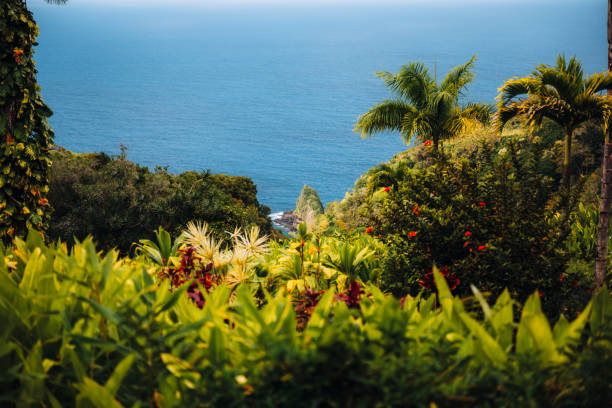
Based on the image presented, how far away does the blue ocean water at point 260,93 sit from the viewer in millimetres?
89875

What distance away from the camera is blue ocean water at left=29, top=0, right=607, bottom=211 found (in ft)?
295

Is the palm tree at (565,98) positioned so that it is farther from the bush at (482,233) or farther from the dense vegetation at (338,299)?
the bush at (482,233)

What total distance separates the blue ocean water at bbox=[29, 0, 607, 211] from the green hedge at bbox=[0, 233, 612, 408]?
236 feet

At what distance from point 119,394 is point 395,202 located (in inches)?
140

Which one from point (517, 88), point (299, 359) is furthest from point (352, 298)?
Answer: point (517, 88)

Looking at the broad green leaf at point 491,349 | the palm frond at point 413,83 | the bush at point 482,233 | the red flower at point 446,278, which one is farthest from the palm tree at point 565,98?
the broad green leaf at point 491,349

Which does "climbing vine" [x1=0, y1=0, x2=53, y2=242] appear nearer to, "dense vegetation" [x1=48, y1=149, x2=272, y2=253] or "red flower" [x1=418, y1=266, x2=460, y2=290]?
"red flower" [x1=418, y1=266, x2=460, y2=290]

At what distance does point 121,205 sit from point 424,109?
33.0ft

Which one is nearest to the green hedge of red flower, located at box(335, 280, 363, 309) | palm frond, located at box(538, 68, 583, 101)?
red flower, located at box(335, 280, 363, 309)

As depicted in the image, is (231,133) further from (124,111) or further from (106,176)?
(106,176)

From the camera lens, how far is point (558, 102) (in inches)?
295

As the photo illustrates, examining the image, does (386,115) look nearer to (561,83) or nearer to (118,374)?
(561,83)

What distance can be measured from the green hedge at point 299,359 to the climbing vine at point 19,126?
445cm

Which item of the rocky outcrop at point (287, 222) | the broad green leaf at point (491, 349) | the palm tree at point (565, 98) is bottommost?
the broad green leaf at point (491, 349)
